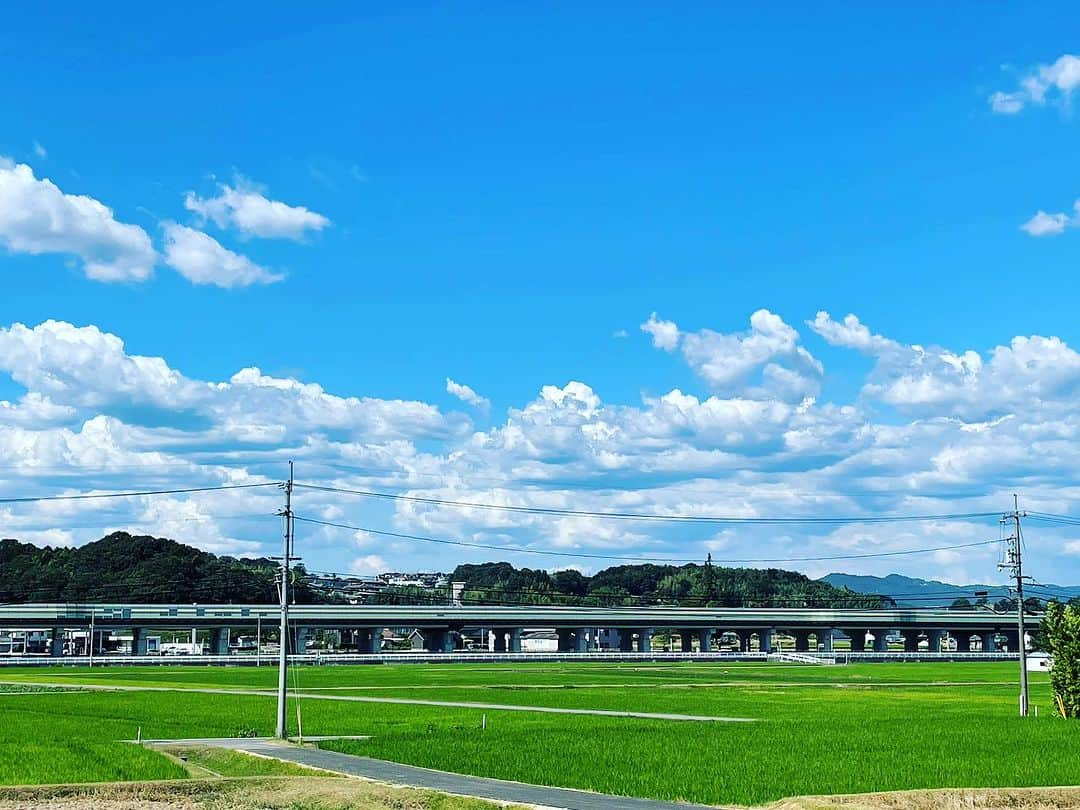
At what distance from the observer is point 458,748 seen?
45781mm

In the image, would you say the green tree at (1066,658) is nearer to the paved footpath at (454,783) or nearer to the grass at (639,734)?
the grass at (639,734)

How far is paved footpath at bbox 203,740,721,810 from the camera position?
31.2m

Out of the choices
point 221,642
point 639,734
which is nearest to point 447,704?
point 639,734

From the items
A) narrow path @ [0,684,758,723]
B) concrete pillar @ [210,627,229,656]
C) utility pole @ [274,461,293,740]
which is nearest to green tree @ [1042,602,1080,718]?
narrow path @ [0,684,758,723]

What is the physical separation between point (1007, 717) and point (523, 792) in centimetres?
3962

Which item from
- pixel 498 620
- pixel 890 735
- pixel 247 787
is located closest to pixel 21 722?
pixel 247 787

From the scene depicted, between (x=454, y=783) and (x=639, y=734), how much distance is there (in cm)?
1685

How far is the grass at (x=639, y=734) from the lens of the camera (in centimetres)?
3688

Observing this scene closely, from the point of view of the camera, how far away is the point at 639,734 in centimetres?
5097

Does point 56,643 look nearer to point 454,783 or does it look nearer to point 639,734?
point 639,734

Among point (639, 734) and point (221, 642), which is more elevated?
point (639, 734)

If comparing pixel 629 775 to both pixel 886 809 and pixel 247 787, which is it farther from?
pixel 247 787

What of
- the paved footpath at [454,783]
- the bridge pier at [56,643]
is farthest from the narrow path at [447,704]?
the bridge pier at [56,643]

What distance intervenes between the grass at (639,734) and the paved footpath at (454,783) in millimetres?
1118
